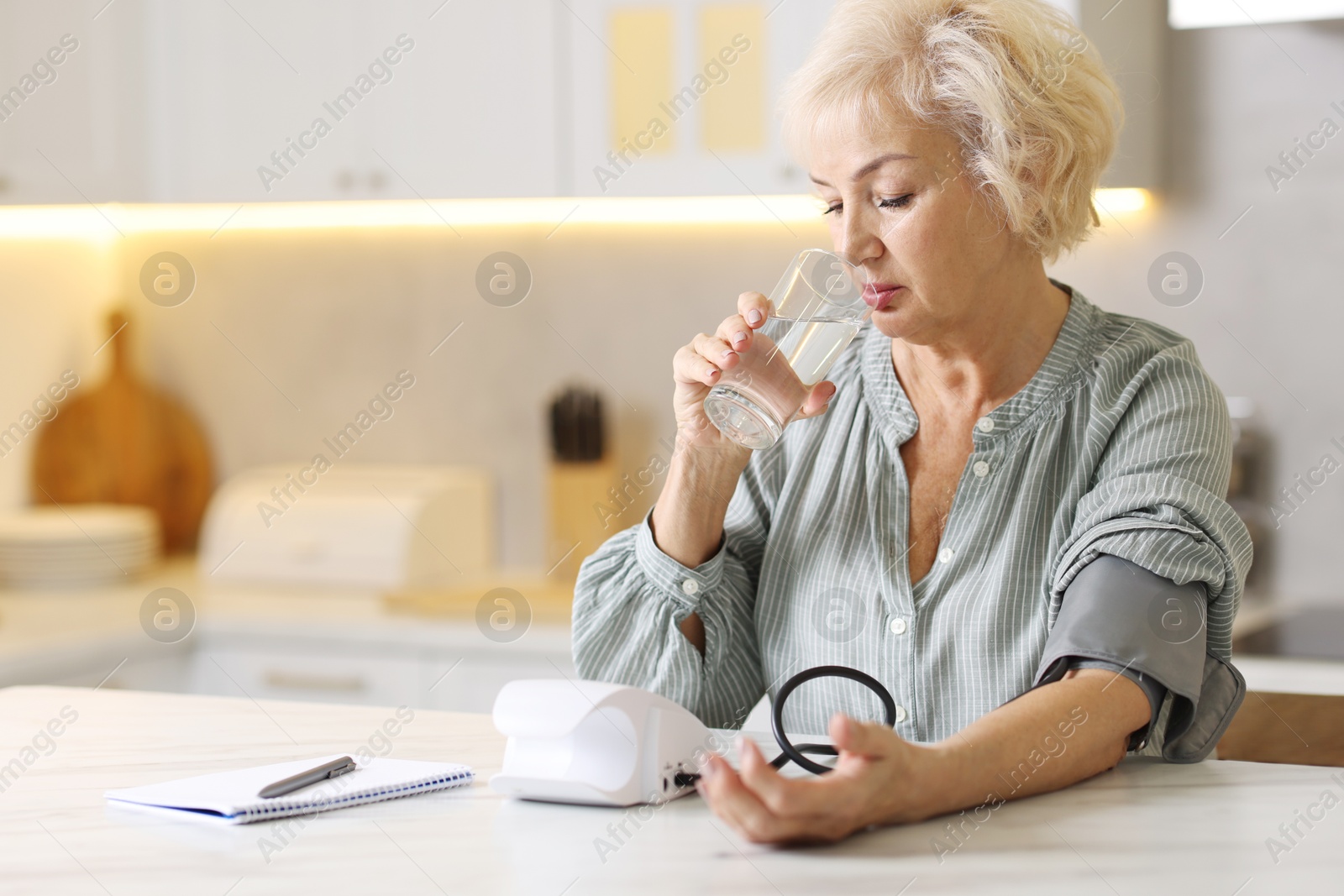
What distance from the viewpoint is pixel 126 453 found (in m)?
3.17

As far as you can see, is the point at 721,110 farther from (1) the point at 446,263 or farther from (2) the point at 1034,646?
(2) the point at 1034,646

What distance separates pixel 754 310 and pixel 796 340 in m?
0.05

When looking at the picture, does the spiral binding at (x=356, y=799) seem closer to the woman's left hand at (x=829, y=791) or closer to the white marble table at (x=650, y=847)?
the white marble table at (x=650, y=847)

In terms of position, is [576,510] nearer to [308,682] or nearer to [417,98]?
[308,682]

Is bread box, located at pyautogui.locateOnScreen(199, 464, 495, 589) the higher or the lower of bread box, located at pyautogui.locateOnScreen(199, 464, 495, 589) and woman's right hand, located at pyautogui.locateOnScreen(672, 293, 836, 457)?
the lower

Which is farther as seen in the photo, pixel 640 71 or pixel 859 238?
pixel 640 71

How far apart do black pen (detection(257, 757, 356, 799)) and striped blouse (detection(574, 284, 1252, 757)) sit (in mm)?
344

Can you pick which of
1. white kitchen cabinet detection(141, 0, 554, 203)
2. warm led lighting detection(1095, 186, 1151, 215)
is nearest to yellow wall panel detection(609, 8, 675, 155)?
white kitchen cabinet detection(141, 0, 554, 203)

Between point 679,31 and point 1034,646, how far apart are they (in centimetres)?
171

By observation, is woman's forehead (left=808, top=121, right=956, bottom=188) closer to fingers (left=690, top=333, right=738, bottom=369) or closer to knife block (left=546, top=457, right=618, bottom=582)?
fingers (left=690, top=333, right=738, bottom=369)

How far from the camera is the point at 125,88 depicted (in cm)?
290

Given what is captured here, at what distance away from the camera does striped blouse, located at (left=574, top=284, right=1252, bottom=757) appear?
116 cm

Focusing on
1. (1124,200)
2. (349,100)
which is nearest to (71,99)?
(349,100)

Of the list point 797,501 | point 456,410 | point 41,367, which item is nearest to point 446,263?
point 456,410
